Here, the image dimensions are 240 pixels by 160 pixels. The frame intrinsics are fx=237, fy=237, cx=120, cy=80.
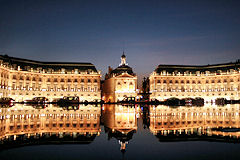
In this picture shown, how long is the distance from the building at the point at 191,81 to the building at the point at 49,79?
2939 centimetres

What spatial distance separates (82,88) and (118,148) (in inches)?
3677

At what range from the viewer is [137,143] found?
813cm

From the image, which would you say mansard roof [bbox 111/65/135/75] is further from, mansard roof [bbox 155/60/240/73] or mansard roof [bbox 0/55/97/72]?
mansard roof [bbox 0/55/97/72]

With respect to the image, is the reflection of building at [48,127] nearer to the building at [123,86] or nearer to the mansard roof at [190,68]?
the building at [123,86]

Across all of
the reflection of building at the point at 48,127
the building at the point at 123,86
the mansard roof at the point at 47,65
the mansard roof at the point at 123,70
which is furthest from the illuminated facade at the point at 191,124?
the mansard roof at the point at 123,70

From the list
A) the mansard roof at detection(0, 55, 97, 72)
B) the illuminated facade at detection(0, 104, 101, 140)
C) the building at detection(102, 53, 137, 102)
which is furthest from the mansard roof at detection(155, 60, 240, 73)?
the illuminated facade at detection(0, 104, 101, 140)

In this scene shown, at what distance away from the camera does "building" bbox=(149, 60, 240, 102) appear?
10738cm

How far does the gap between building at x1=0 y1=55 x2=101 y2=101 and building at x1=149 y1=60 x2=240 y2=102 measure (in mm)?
29389

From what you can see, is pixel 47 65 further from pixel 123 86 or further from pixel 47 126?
pixel 47 126

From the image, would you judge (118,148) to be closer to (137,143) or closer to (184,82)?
(137,143)

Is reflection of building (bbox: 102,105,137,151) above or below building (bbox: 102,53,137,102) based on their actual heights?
below

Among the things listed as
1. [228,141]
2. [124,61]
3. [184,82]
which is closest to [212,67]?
[184,82]

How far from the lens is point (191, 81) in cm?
11169

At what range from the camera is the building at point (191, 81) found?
10738 centimetres
